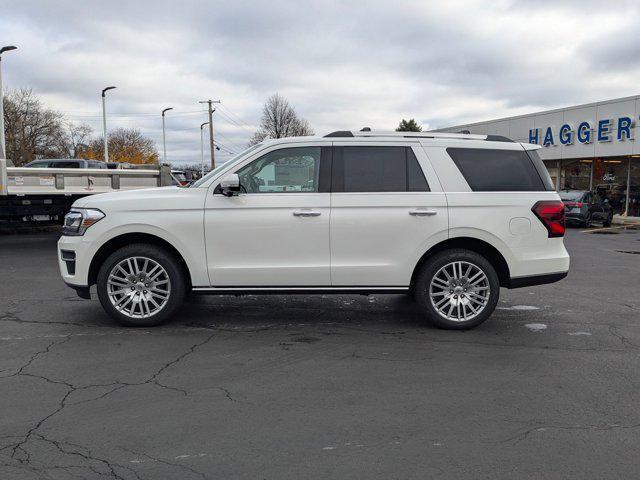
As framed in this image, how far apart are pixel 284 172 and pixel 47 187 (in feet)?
30.5

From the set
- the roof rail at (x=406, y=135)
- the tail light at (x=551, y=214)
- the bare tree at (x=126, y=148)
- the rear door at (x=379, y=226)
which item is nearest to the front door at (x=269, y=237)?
the rear door at (x=379, y=226)

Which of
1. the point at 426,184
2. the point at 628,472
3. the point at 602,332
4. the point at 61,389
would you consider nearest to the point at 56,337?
the point at 61,389

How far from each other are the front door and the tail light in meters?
2.24

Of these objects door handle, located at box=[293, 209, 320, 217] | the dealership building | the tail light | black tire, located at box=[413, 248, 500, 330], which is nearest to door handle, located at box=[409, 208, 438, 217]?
black tire, located at box=[413, 248, 500, 330]

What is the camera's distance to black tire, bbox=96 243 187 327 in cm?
604

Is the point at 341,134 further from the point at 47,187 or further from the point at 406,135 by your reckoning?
the point at 47,187

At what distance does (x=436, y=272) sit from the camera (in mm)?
6090

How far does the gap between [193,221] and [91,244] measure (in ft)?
3.55

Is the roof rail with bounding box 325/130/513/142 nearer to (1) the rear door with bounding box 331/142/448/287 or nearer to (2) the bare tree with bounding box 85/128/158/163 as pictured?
(1) the rear door with bounding box 331/142/448/287

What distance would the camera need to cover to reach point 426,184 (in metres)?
6.14

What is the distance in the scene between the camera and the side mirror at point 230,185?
19.1 ft

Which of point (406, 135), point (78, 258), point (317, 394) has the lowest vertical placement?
point (317, 394)

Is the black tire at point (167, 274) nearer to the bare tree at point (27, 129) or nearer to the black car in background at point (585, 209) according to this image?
the black car in background at point (585, 209)

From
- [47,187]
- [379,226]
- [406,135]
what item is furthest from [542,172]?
[47,187]
